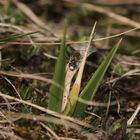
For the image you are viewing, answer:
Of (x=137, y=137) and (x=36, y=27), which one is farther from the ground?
(x=36, y=27)

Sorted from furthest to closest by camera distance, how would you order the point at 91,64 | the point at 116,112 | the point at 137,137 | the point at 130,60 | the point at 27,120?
the point at 130,60
the point at 91,64
the point at 116,112
the point at 137,137
the point at 27,120

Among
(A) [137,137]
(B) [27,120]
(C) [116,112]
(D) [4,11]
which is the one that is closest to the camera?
(B) [27,120]

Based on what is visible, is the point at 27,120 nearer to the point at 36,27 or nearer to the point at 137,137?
the point at 137,137

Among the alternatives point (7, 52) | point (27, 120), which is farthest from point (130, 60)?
point (27, 120)
